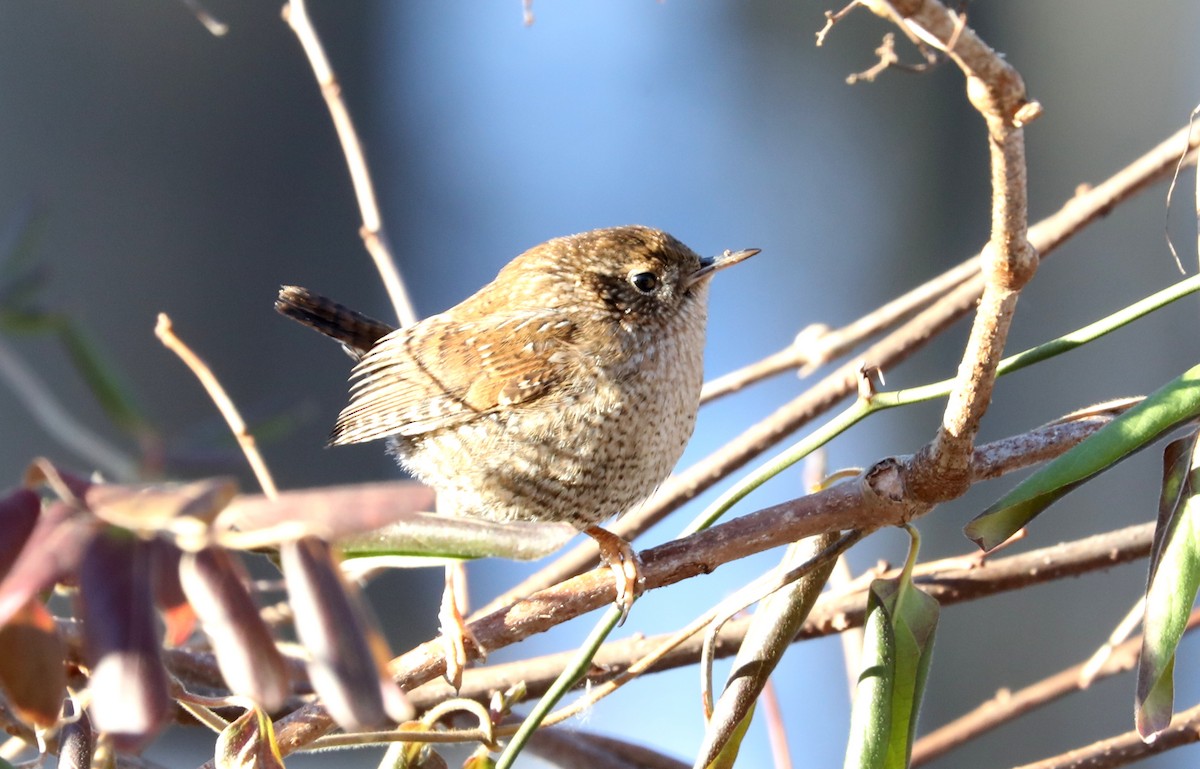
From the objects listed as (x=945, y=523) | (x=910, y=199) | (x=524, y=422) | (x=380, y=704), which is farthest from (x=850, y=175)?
(x=380, y=704)

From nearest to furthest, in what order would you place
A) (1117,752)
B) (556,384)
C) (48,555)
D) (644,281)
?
(48,555), (1117,752), (556,384), (644,281)

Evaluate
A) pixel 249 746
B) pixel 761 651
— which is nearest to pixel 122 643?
pixel 249 746

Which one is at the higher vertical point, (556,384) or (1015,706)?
(556,384)

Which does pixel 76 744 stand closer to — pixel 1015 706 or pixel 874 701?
pixel 874 701

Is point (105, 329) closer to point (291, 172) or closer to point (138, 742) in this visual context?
point (291, 172)

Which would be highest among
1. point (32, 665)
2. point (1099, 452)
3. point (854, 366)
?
point (854, 366)

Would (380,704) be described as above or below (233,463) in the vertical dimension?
below

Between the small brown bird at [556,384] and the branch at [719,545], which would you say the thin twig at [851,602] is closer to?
the small brown bird at [556,384]

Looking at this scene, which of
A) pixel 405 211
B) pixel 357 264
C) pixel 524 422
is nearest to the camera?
pixel 524 422
